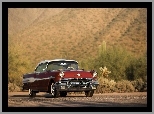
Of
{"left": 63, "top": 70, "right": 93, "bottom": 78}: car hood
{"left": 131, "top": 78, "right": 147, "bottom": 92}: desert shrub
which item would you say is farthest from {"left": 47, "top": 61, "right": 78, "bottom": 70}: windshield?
{"left": 131, "top": 78, "right": 147, "bottom": 92}: desert shrub

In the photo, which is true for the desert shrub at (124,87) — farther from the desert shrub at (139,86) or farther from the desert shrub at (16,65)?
the desert shrub at (16,65)

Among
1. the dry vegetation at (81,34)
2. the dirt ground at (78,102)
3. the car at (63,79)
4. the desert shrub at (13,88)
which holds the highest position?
the dry vegetation at (81,34)

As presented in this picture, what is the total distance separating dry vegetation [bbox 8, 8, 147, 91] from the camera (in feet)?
261

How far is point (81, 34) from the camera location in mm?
88375

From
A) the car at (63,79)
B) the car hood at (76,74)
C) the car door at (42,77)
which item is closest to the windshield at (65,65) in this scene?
the car at (63,79)

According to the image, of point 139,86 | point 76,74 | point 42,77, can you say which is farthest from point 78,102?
point 139,86

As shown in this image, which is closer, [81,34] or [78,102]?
[78,102]

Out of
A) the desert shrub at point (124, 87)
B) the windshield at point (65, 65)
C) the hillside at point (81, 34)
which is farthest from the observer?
the hillside at point (81, 34)

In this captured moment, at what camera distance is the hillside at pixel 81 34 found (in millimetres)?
79688

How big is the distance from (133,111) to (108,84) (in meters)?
15.6

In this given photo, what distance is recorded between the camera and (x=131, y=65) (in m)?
49.9

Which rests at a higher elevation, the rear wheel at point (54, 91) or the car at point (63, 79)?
the car at point (63, 79)

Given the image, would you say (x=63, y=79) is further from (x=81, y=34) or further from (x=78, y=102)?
(x=81, y=34)

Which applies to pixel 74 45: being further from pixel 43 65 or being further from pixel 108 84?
pixel 43 65
